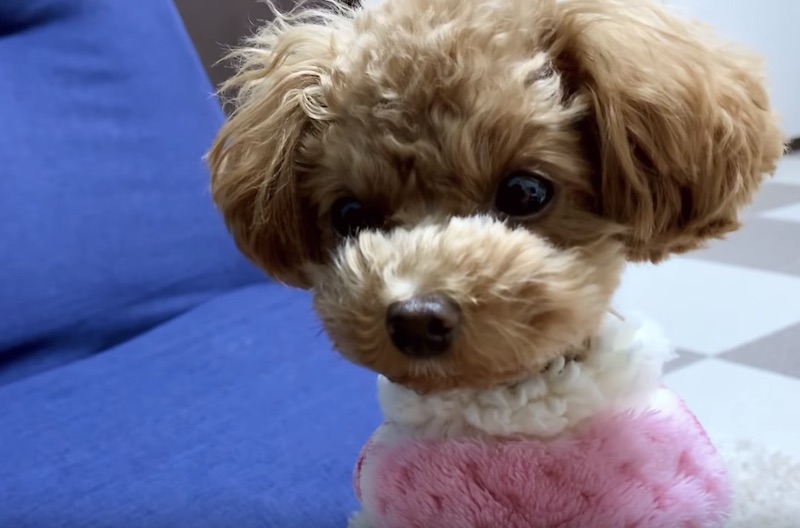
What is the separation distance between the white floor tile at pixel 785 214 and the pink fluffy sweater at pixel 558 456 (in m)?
1.59

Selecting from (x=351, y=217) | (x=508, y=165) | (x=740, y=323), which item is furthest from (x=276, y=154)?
(x=740, y=323)

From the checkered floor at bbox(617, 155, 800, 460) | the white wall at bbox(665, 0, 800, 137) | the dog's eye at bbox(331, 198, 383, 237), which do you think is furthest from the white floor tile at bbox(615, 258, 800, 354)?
the white wall at bbox(665, 0, 800, 137)

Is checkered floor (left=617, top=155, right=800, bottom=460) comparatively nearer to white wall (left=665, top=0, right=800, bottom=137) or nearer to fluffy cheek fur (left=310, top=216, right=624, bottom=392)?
fluffy cheek fur (left=310, top=216, right=624, bottom=392)

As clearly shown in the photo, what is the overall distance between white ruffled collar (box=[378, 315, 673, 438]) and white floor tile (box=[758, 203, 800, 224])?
5.19ft

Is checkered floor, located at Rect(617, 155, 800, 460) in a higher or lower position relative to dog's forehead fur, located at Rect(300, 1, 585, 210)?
lower

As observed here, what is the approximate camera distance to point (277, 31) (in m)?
0.85

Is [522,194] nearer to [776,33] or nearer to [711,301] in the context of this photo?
[711,301]

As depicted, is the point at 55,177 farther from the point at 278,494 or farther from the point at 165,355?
the point at 278,494

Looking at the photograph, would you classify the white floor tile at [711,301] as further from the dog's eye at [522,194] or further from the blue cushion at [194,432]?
the dog's eye at [522,194]

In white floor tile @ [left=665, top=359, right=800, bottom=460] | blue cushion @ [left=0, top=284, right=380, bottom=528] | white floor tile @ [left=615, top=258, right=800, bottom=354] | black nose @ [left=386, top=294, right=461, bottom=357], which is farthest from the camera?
white floor tile @ [left=615, top=258, right=800, bottom=354]

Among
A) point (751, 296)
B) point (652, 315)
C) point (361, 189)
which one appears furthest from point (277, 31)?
point (751, 296)

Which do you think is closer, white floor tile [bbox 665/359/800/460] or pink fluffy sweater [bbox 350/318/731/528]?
pink fluffy sweater [bbox 350/318/731/528]

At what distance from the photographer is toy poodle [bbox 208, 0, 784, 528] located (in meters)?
0.62

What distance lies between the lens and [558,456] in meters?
0.66
